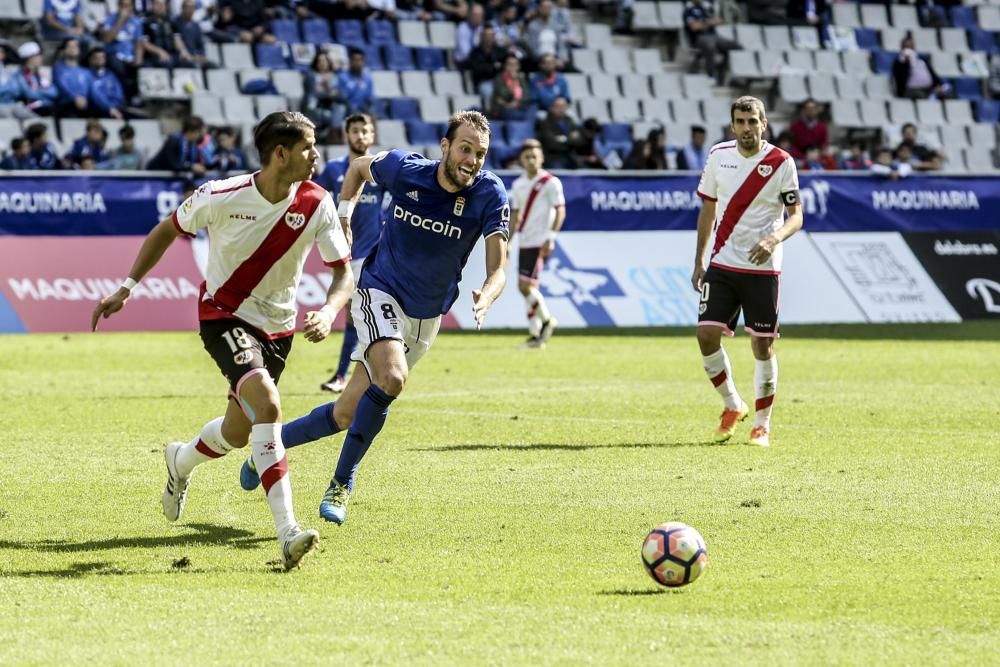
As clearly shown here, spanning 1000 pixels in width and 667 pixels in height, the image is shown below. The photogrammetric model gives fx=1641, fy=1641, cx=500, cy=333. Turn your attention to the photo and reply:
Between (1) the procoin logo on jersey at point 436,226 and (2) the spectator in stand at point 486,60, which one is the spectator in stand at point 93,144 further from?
(1) the procoin logo on jersey at point 436,226

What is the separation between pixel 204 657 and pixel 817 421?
8350 millimetres

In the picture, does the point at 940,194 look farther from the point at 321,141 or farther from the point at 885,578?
the point at 885,578

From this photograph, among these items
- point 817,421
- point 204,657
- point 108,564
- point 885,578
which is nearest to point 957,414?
point 817,421

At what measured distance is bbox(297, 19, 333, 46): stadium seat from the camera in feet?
91.5

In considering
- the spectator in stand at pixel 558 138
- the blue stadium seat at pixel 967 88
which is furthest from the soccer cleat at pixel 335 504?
the blue stadium seat at pixel 967 88

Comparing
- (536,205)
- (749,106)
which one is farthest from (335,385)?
(536,205)

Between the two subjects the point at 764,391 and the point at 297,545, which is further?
the point at 764,391

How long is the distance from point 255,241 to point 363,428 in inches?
50.1

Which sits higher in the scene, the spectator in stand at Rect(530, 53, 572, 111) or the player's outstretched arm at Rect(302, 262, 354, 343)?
the player's outstretched arm at Rect(302, 262, 354, 343)

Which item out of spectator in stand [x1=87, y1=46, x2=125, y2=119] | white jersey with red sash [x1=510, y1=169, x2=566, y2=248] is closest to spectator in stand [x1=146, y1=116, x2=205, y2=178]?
spectator in stand [x1=87, y1=46, x2=125, y2=119]

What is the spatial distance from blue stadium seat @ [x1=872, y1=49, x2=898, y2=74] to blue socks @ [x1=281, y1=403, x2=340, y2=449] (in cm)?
2647

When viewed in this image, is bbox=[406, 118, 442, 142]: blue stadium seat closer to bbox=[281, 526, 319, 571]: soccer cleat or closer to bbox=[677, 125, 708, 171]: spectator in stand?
bbox=[677, 125, 708, 171]: spectator in stand

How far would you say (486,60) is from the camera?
2812 cm

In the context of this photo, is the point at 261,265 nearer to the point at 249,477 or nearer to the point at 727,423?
the point at 249,477
